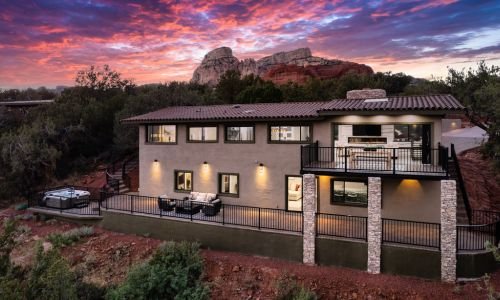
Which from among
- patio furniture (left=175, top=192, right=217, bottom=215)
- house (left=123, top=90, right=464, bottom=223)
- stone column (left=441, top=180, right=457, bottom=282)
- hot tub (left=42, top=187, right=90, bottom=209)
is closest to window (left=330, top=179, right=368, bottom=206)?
house (left=123, top=90, right=464, bottom=223)

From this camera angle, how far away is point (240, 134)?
16453 mm

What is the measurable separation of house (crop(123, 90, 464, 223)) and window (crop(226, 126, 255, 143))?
5 centimetres

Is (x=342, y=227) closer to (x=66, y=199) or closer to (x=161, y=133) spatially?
(x=161, y=133)

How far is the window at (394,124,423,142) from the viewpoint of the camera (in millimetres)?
13672

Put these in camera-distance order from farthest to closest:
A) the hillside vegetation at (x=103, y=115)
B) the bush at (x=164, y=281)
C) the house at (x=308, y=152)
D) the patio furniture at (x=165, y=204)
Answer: the hillside vegetation at (x=103, y=115), the patio furniture at (x=165, y=204), the house at (x=308, y=152), the bush at (x=164, y=281)

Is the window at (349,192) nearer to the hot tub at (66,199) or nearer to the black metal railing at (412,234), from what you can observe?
the black metal railing at (412,234)

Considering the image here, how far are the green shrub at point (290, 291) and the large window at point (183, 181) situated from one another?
850cm

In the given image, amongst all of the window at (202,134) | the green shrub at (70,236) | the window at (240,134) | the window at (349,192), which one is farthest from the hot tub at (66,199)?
the window at (349,192)

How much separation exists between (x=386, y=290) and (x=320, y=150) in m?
6.73

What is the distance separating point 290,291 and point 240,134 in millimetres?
8346

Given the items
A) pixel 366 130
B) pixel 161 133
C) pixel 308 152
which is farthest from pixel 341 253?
pixel 161 133

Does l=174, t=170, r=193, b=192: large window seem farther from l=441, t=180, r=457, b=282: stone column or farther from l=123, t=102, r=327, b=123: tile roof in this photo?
l=441, t=180, r=457, b=282: stone column

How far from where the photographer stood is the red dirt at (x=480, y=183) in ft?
54.0

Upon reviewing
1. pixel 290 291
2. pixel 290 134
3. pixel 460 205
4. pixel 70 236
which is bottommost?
pixel 290 291
